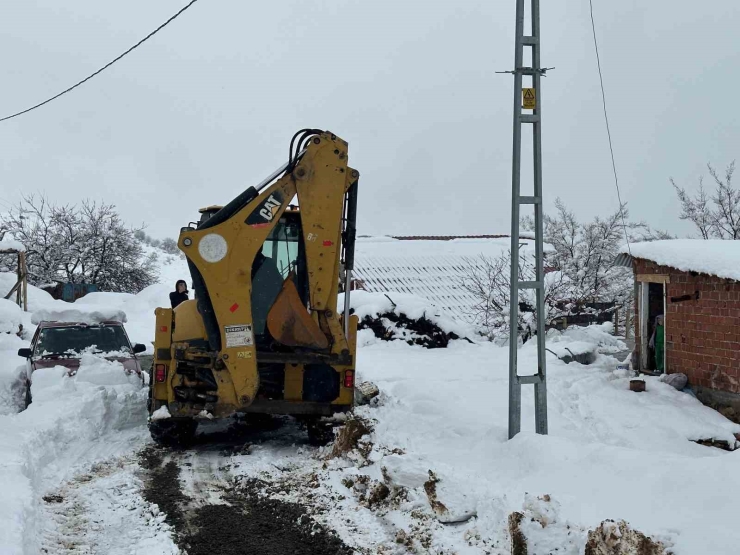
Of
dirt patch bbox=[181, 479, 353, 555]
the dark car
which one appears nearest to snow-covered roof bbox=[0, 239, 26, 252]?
the dark car

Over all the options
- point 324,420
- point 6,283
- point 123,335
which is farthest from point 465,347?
Result: point 6,283

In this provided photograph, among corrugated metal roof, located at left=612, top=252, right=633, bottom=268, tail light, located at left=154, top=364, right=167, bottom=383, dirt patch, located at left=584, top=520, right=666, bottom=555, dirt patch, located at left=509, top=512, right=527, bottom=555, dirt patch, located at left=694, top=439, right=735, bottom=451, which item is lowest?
dirt patch, located at left=694, top=439, right=735, bottom=451

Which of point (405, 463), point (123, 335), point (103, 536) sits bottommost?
point (103, 536)

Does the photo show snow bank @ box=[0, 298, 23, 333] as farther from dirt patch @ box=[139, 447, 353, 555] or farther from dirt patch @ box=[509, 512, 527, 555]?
dirt patch @ box=[509, 512, 527, 555]

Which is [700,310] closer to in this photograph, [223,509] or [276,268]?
[276,268]

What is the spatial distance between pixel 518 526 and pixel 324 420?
4.02 m

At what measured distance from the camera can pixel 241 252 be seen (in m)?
8.34

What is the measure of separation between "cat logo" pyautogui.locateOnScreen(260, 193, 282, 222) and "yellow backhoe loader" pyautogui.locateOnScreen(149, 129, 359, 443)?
1 cm

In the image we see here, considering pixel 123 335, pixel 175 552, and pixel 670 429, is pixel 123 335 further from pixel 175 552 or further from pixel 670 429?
pixel 670 429

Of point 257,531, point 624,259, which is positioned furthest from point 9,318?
point 257,531

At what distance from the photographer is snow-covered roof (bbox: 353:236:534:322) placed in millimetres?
26969

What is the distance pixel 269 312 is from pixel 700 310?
903cm

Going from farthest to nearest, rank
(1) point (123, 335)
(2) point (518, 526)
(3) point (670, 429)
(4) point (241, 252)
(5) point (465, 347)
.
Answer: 1. (5) point (465, 347)
2. (1) point (123, 335)
3. (3) point (670, 429)
4. (4) point (241, 252)
5. (2) point (518, 526)

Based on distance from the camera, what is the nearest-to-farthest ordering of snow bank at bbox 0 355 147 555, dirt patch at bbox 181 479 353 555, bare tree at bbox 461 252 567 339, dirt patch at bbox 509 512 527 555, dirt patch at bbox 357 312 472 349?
dirt patch at bbox 509 512 527 555 → dirt patch at bbox 181 479 353 555 → snow bank at bbox 0 355 147 555 → dirt patch at bbox 357 312 472 349 → bare tree at bbox 461 252 567 339
